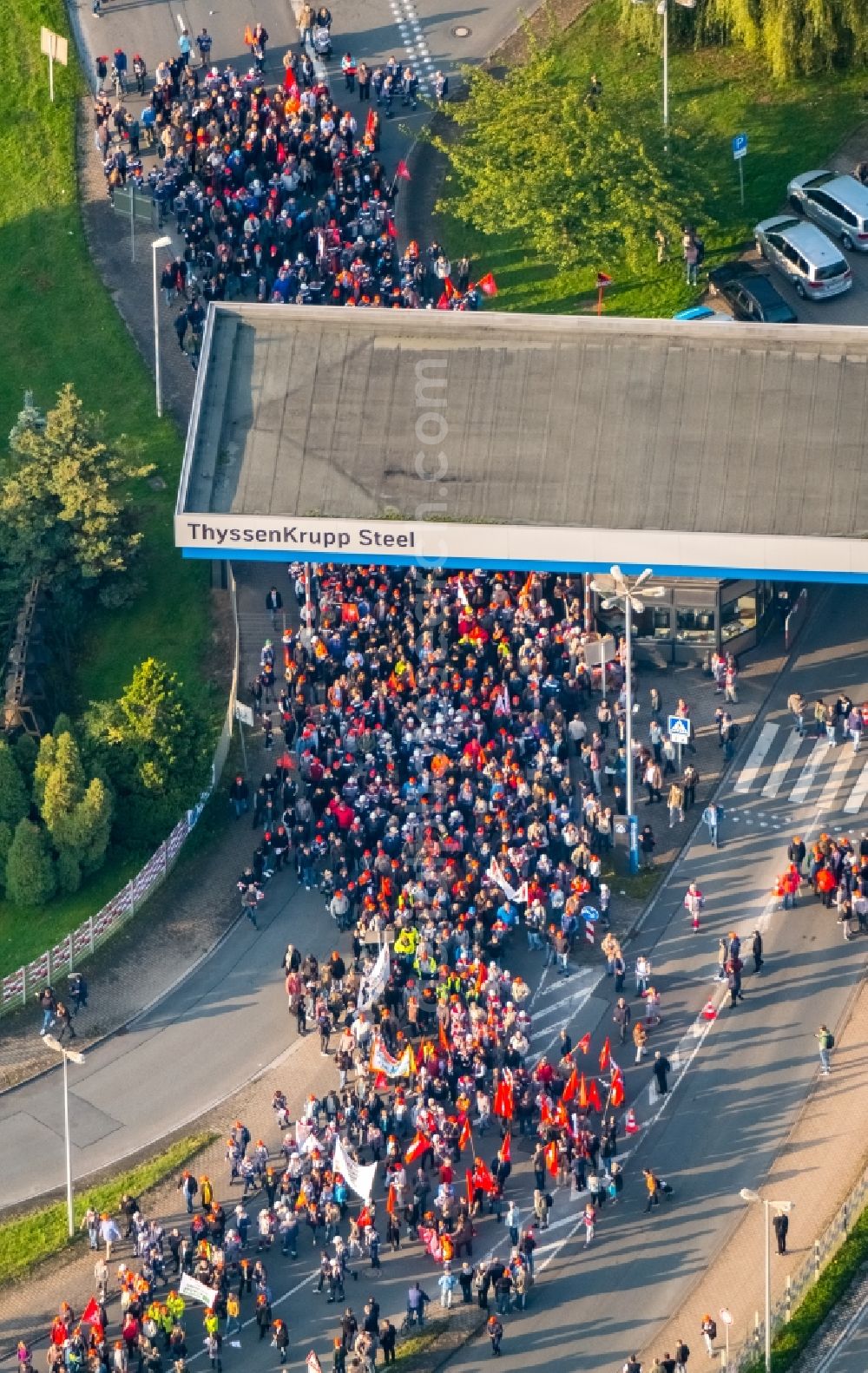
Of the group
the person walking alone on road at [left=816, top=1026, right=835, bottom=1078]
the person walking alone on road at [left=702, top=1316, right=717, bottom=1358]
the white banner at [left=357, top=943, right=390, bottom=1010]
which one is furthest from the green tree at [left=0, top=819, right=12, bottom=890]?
the person walking alone on road at [left=702, top=1316, right=717, bottom=1358]

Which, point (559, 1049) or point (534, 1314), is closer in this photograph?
point (534, 1314)

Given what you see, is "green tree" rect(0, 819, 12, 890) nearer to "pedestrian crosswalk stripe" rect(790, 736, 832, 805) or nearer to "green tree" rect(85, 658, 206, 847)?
"green tree" rect(85, 658, 206, 847)

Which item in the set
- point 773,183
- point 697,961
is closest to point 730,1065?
point 697,961

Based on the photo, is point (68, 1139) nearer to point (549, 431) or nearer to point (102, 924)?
point (102, 924)

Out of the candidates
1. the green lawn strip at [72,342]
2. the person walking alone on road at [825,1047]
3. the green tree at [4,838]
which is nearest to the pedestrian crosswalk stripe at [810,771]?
the person walking alone on road at [825,1047]

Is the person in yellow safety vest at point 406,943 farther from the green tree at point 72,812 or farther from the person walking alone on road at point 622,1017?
the green tree at point 72,812

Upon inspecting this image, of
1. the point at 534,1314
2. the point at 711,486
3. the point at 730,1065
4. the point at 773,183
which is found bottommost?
the point at 534,1314

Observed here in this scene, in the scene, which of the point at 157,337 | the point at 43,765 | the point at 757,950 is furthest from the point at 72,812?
the point at 157,337

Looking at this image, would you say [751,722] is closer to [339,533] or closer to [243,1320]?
[339,533]
